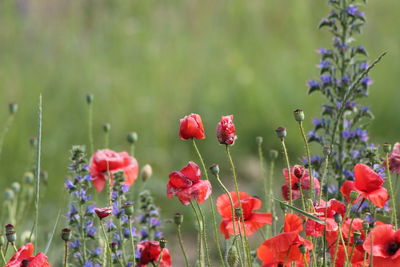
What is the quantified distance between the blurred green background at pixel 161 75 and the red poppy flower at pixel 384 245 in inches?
102

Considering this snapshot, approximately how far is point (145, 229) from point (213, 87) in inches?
114

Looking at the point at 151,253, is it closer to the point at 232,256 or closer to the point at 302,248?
the point at 232,256

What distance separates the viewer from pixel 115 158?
5.94 ft

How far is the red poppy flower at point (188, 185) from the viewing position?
1.40m

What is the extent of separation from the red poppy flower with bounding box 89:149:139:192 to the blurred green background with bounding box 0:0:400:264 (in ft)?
6.78

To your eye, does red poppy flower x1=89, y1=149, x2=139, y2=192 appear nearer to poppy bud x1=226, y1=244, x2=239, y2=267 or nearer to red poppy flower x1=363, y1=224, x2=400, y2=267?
poppy bud x1=226, y1=244, x2=239, y2=267

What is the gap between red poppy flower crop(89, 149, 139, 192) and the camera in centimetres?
181

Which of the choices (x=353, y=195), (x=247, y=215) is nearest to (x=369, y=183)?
(x=353, y=195)

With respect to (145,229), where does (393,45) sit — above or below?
above

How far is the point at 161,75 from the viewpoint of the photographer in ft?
15.4

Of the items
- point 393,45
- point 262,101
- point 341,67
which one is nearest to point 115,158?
point 341,67

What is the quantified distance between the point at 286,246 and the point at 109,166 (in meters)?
0.60

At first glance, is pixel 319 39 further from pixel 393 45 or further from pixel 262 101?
pixel 262 101

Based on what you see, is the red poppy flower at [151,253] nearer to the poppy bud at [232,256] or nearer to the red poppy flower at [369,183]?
the poppy bud at [232,256]
